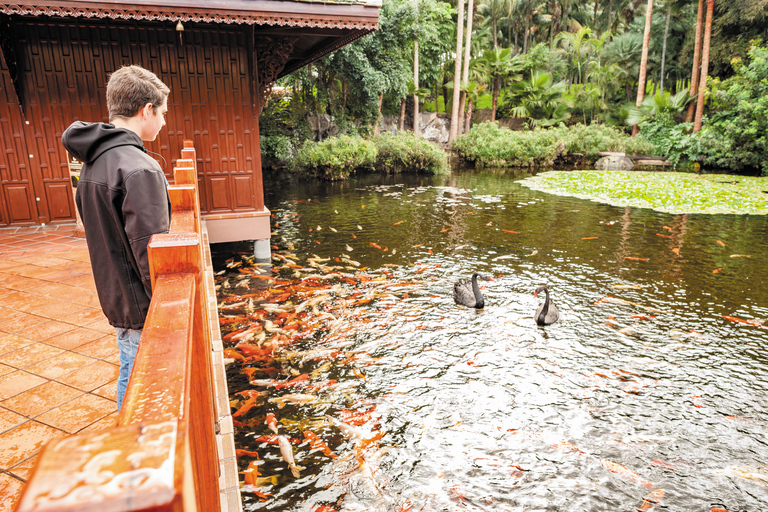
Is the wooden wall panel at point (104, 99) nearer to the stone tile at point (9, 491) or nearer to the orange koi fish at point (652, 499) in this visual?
the stone tile at point (9, 491)

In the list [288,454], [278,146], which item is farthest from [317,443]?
[278,146]

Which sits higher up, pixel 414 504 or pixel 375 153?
pixel 375 153

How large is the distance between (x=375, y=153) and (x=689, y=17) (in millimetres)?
25668

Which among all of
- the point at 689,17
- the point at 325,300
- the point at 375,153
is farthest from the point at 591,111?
the point at 325,300

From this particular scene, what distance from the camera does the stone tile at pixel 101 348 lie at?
421 cm

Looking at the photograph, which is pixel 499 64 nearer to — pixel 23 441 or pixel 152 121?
pixel 152 121

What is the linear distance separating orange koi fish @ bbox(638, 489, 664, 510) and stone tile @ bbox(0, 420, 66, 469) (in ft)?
13.3

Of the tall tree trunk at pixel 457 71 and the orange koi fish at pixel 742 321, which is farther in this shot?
the tall tree trunk at pixel 457 71

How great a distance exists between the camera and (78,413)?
134 inches

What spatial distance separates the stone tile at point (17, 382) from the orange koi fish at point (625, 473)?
4.51 m

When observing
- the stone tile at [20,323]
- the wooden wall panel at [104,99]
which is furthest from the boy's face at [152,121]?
the wooden wall panel at [104,99]

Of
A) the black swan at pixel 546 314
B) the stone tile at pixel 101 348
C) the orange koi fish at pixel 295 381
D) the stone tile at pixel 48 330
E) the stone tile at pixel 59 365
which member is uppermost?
the stone tile at pixel 48 330

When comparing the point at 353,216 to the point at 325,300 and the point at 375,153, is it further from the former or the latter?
the point at 375,153

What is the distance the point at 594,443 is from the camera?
14.3 ft
